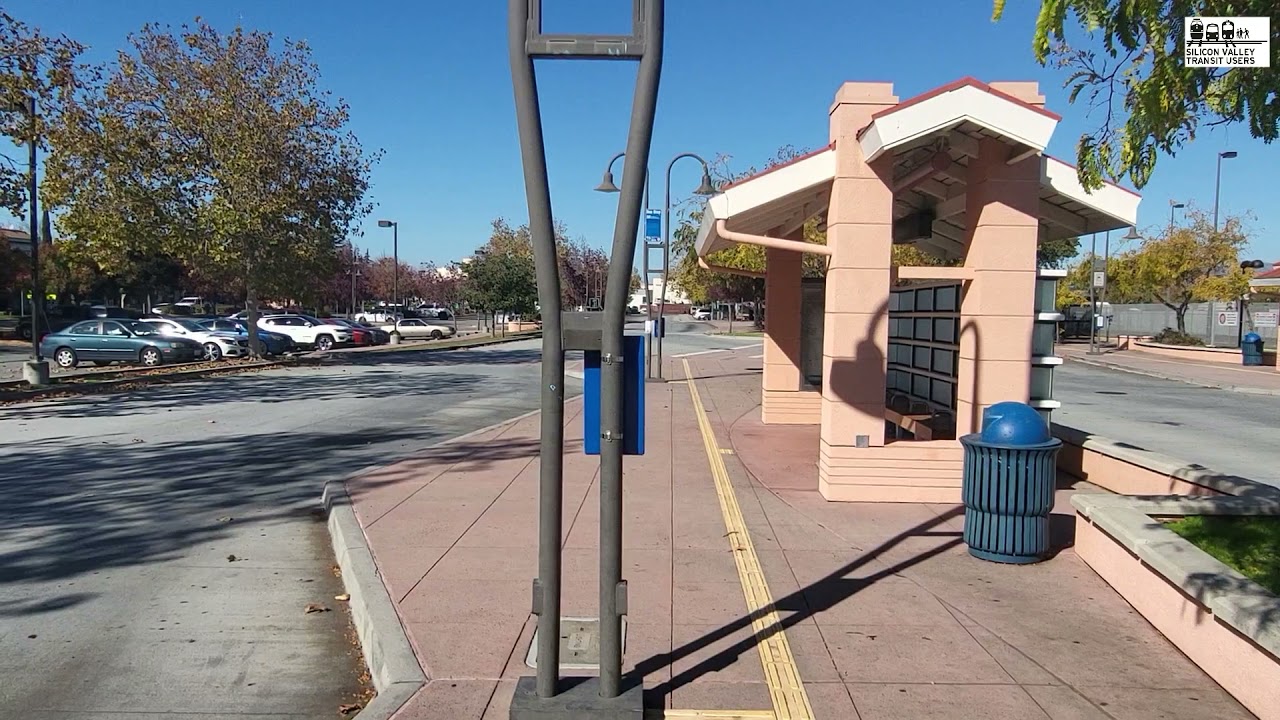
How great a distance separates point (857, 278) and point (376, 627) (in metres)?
5.10

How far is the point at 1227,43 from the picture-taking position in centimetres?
416

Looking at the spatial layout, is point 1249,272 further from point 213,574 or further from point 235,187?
point 213,574

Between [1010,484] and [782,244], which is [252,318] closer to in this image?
[782,244]

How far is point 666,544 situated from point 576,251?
7783 cm

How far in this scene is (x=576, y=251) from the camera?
8375 centimetres

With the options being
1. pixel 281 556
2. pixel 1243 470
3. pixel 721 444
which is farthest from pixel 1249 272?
pixel 281 556

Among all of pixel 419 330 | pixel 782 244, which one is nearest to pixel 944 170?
pixel 782 244

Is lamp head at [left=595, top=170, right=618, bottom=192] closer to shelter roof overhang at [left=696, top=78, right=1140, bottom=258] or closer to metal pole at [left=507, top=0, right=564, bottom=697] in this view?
shelter roof overhang at [left=696, top=78, right=1140, bottom=258]

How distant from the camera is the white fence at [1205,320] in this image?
35.3 metres

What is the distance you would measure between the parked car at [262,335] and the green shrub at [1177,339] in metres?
34.3

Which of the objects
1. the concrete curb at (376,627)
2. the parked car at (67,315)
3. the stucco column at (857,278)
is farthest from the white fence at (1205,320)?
the parked car at (67,315)

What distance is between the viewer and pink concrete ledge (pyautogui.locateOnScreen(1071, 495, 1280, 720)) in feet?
13.3

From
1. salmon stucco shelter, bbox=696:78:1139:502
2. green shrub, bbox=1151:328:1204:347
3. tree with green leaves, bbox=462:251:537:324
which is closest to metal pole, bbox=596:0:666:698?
salmon stucco shelter, bbox=696:78:1139:502

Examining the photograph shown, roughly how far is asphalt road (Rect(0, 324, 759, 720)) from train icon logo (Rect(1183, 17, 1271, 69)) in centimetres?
511
